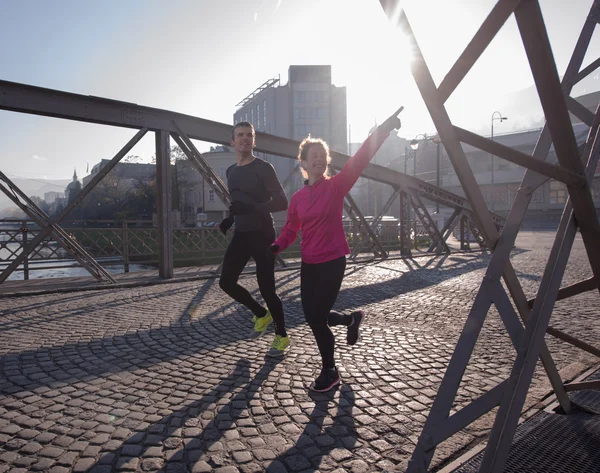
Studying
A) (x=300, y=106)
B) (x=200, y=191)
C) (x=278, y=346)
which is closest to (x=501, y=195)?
(x=300, y=106)

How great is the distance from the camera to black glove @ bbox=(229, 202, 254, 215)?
3600 millimetres

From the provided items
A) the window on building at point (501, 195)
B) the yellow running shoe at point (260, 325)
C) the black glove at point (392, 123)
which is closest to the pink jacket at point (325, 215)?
the black glove at point (392, 123)

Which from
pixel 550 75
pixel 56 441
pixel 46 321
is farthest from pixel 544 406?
pixel 46 321

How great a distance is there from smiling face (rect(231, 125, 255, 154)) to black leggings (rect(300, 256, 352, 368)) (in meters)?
1.44

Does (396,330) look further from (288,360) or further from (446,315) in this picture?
(288,360)

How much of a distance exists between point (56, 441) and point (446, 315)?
4.18 m

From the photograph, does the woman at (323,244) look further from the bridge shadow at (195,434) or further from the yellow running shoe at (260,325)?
the yellow running shoe at (260,325)

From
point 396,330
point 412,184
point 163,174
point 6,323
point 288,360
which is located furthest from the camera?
point 412,184

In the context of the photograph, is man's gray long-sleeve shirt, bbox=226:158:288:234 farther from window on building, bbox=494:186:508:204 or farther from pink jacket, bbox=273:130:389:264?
window on building, bbox=494:186:508:204

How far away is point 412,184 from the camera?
13.2 metres

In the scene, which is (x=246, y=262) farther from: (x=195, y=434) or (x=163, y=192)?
(x=163, y=192)

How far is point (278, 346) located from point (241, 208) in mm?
1206

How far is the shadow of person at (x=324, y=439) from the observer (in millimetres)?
1864

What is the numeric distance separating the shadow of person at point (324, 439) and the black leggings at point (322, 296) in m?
0.35
